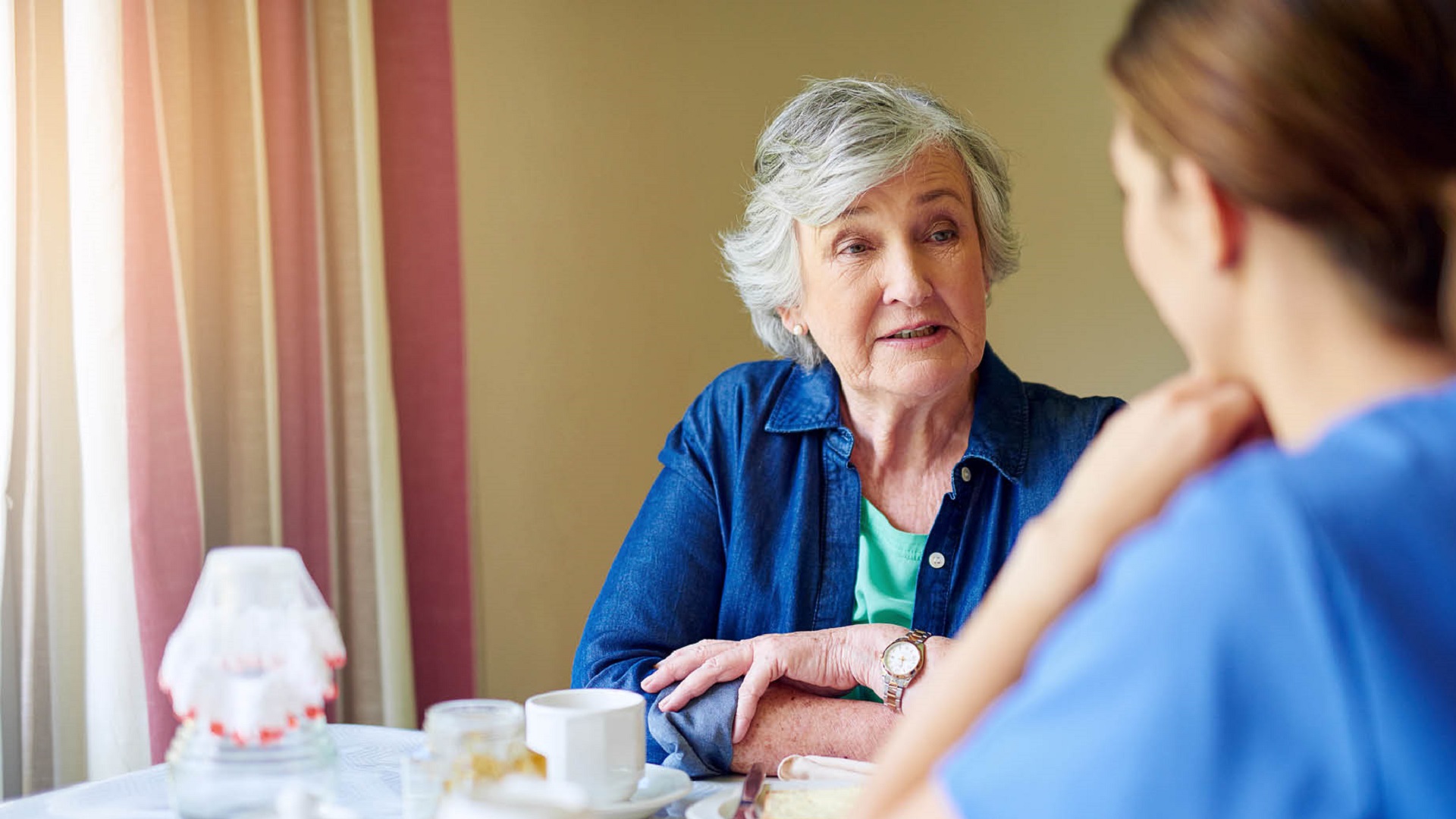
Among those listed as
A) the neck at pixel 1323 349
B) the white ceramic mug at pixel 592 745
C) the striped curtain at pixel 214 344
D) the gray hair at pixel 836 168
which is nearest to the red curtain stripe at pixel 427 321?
the striped curtain at pixel 214 344

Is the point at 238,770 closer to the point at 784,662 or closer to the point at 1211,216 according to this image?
the point at 784,662

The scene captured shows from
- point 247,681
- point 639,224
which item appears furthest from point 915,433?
point 639,224

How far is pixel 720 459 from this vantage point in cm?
180

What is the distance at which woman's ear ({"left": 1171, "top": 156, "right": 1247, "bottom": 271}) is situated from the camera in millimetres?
680

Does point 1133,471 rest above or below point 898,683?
above

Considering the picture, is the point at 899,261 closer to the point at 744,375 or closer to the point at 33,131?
the point at 744,375

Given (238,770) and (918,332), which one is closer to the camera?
(238,770)

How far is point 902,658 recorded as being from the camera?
1411mm

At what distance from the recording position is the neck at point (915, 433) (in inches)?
71.5

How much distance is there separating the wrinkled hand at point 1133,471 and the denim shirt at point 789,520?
88 cm

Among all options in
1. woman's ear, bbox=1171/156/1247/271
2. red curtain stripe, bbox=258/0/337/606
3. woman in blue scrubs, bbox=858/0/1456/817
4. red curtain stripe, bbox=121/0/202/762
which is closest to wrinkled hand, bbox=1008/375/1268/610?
woman in blue scrubs, bbox=858/0/1456/817

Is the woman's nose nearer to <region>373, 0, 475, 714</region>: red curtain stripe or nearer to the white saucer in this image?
the white saucer

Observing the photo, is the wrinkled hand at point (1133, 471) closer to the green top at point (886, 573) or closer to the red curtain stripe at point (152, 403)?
the green top at point (886, 573)

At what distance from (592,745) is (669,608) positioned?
63 centimetres
